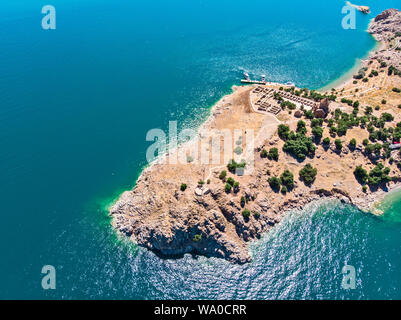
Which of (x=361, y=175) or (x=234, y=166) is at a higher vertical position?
(x=234, y=166)

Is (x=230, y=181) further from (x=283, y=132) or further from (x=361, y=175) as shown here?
(x=361, y=175)

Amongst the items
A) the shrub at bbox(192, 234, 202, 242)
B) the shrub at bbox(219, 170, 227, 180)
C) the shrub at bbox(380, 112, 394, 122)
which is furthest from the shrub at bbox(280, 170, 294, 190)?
the shrub at bbox(380, 112, 394, 122)

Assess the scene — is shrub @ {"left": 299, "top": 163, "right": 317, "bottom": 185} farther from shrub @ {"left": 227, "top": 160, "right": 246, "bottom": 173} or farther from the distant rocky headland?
shrub @ {"left": 227, "top": 160, "right": 246, "bottom": 173}

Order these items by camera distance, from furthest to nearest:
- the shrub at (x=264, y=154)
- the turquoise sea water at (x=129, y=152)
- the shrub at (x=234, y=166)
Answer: the shrub at (x=264, y=154) → the shrub at (x=234, y=166) → the turquoise sea water at (x=129, y=152)

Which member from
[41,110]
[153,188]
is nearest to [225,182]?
[153,188]

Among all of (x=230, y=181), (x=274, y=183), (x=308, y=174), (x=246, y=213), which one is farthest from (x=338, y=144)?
(x=246, y=213)

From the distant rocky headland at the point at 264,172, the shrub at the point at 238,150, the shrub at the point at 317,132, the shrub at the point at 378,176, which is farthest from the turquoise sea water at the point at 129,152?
the shrub at the point at 238,150

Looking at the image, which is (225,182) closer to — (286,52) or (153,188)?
(153,188)

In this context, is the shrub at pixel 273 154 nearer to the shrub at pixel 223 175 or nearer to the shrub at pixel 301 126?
the shrub at pixel 301 126
